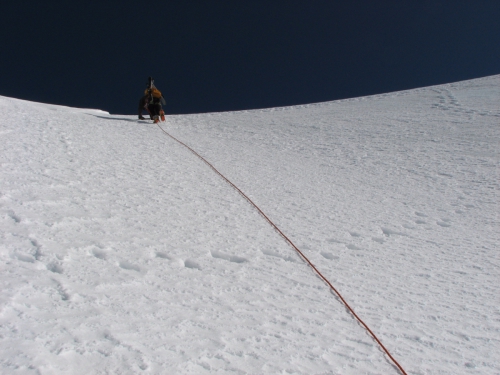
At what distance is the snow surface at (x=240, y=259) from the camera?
2.32m

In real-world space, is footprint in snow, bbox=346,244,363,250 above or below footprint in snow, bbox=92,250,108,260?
above

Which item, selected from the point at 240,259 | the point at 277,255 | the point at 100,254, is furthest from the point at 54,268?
the point at 277,255

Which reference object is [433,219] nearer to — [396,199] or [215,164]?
[396,199]

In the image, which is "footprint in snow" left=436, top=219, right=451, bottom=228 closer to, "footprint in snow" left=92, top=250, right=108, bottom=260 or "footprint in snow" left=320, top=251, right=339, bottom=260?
"footprint in snow" left=320, top=251, right=339, bottom=260

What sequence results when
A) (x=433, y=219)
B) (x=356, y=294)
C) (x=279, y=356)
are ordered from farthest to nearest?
(x=433, y=219) → (x=356, y=294) → (x=279, y=356)

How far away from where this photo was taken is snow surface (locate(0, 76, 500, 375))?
2316 millimetres

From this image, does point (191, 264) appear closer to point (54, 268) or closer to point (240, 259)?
point (240, 259)

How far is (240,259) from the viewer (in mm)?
3496

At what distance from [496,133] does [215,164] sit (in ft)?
19.1

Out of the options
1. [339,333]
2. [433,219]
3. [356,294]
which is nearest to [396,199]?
Answer: [433,219]

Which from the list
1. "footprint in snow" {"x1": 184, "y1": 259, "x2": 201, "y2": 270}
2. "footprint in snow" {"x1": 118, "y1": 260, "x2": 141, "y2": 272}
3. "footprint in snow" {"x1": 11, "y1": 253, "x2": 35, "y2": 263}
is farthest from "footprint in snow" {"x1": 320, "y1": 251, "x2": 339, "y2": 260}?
"footprint in snow" {"x1": 11, "y1": 253, "x2": 35, "y2": 263}

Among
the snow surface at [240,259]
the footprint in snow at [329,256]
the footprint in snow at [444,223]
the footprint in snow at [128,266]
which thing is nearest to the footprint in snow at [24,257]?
the snow surface at [240,259]

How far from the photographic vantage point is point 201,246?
3.63 meters

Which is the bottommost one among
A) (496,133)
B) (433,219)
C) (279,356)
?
(279,356)
